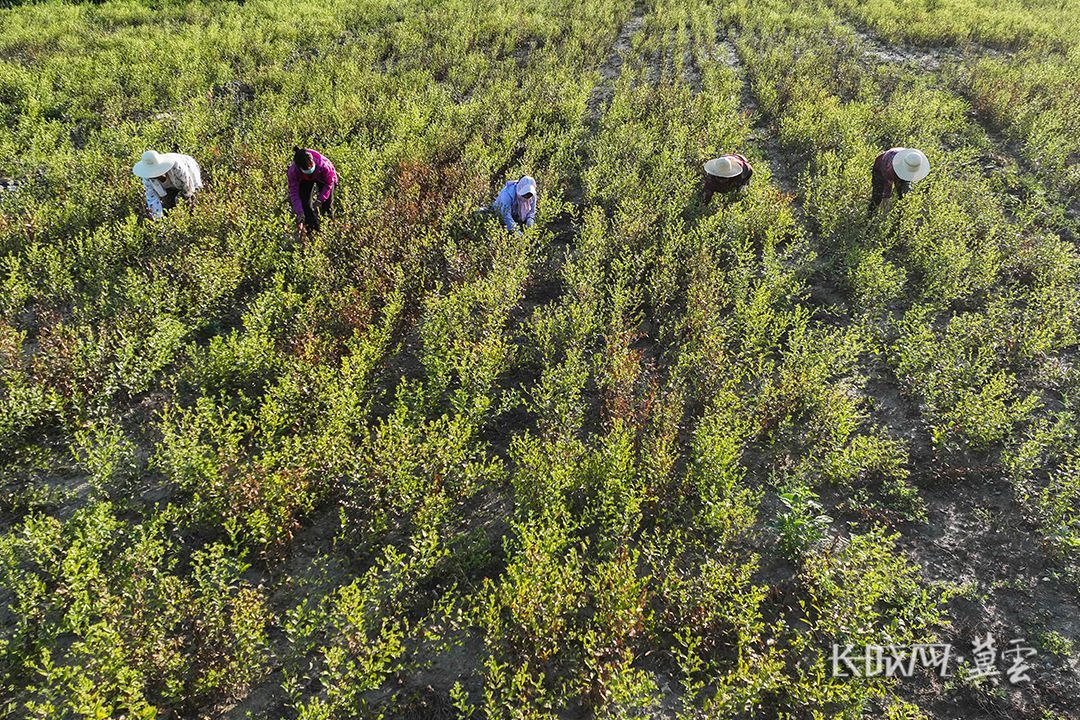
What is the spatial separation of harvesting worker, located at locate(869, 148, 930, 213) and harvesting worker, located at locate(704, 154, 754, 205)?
5.63 ft

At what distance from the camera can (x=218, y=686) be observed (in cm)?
290

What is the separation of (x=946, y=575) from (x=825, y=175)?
6.57m

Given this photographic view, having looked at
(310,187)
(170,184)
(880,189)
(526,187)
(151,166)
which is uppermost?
(151,166)

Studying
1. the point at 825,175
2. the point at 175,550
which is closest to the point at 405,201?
the point at 175,550

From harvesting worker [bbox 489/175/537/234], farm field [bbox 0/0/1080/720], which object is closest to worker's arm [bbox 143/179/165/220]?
farm field [bbox 0/0/1080/720]

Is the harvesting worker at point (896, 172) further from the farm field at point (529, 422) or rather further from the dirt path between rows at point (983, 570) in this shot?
the dirt path between rows at point (983, 570)

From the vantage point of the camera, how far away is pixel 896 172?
712 centimetres

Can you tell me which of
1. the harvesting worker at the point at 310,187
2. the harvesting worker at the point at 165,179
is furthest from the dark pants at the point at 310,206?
the harvesting worker at the point at 165,179

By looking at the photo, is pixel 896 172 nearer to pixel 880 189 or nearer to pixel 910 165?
pixel 910 165

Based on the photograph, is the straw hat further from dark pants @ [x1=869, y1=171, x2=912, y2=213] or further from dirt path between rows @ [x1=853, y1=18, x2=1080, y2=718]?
dark pants @ [x1=869, y1=171, x2=912, y2=213]

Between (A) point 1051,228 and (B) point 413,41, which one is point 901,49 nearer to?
(A) point 1051,228

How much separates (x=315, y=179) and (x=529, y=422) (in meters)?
4.12

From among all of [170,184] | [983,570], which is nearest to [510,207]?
[170,184]

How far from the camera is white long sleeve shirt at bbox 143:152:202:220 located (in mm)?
6344
